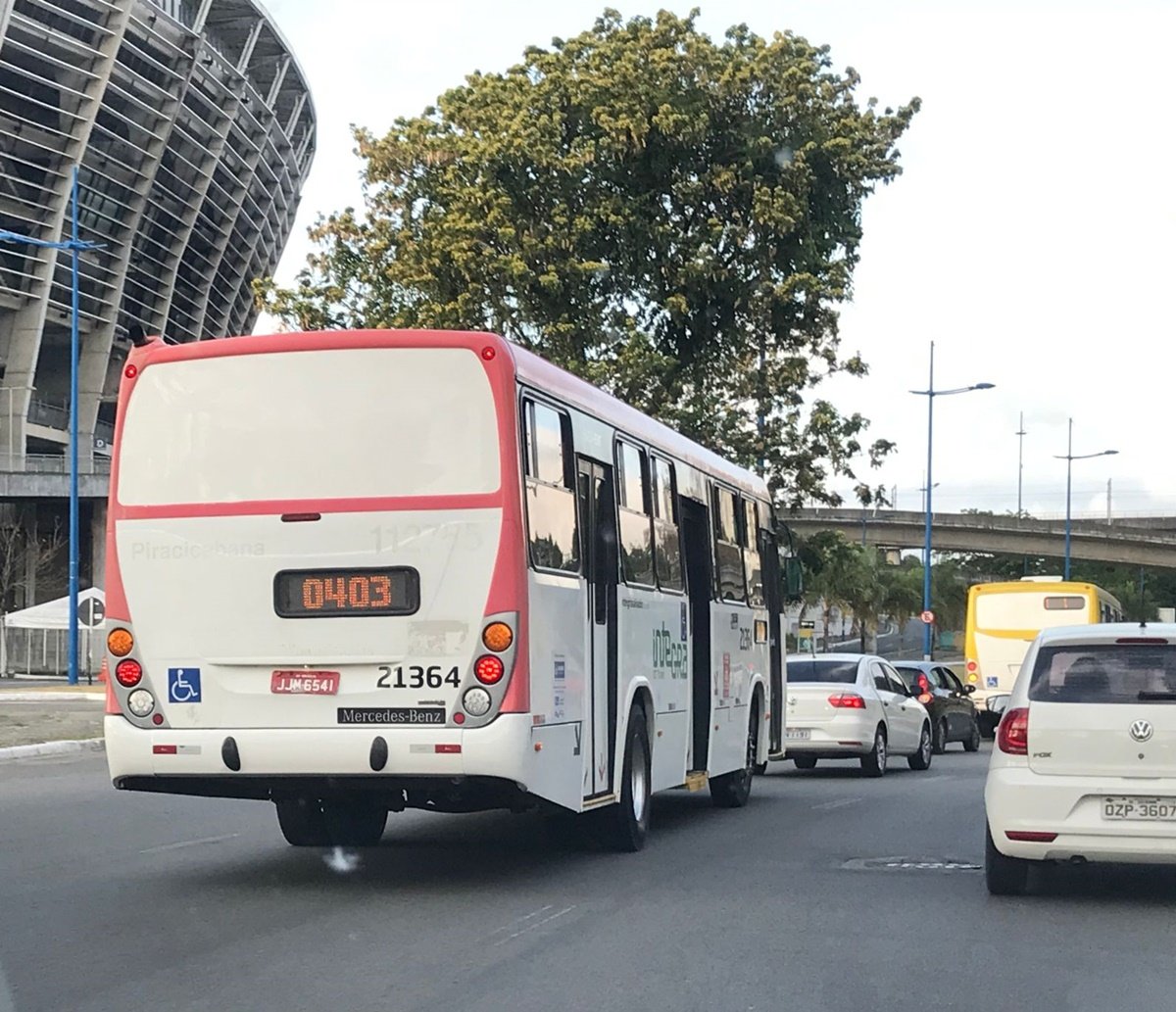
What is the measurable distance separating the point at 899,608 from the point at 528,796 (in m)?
79.6

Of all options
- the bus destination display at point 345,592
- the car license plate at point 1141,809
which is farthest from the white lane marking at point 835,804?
Result: the bus destination display at point 345,592

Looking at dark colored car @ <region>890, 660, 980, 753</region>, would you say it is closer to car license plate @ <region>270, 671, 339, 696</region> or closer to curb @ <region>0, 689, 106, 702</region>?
curb @ <region>0, 689, 106, 702</region>

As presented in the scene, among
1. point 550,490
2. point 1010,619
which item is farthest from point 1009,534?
point 550,490

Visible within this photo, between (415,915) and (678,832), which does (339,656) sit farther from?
(678,832)

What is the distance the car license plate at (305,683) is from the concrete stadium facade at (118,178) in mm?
51243

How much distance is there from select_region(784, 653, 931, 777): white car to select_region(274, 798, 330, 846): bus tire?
399 inches

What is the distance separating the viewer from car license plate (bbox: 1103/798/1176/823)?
32.4ft

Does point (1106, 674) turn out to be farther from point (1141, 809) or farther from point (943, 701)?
point (943, 701)

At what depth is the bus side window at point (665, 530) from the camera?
13688 mm

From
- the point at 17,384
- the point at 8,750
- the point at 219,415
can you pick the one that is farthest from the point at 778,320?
the point at 17,384

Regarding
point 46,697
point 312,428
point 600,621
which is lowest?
point 46,697

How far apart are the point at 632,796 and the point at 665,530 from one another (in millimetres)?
2197

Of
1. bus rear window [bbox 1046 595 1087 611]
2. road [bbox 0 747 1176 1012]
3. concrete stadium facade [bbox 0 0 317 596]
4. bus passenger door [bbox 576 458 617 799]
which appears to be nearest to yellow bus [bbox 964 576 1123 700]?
bus rear window [bbox 1046 595 1087 611]

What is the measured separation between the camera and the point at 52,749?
78.3 feet
